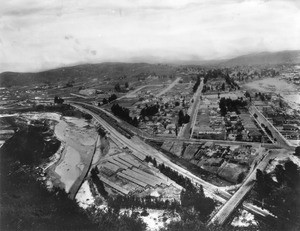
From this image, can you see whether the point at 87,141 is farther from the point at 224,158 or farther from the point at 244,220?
the point at 244,220

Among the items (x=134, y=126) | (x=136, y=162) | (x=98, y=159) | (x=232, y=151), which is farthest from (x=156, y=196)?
(x=134, y=126)

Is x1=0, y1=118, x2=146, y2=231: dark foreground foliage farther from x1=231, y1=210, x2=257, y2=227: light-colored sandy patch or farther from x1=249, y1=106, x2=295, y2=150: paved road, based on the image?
x1=249, y1=106, x2=295, y2=150: paved road

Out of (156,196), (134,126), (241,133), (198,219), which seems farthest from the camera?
(134,126)

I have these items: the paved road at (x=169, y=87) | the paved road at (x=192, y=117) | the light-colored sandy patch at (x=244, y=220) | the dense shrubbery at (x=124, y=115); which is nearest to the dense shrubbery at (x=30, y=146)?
the dense shrubbery at (x=124, y=115)

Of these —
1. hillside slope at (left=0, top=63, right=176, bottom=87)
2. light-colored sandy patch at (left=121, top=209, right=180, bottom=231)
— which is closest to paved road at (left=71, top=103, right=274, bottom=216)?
light-colored sandy patch at (left=121, top=209, right=180, bottom=231)

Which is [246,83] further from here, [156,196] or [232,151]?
[156,196]

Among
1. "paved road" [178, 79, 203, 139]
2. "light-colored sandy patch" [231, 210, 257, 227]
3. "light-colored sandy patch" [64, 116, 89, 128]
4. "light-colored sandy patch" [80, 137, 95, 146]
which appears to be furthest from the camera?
"light-colored sandy patch" [64, 116, 89, 128]
